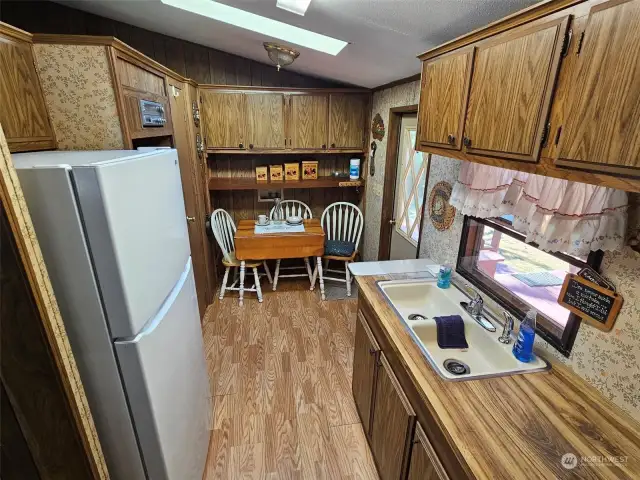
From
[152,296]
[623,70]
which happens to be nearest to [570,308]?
[623,70]

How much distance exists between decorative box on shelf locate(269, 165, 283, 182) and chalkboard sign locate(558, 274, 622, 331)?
9.50 ft

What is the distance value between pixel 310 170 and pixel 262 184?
0.57 metres

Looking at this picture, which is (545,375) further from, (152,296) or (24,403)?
(24,403)

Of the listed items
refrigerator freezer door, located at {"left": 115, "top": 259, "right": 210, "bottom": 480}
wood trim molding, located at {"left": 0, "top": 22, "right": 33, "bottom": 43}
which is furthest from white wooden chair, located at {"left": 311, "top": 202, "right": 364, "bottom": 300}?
wood trim molding, located at {"left": 0, "top": 22, "right": 33, "bottom": 43}

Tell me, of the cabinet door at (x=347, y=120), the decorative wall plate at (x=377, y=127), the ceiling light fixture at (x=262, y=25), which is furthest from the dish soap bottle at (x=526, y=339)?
the cabinet door at (x=347, y=120)

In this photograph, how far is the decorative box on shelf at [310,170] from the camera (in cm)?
356

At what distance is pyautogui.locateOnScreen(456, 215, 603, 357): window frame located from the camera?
113cm

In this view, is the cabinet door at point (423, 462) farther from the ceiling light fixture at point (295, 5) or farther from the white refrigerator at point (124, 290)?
the ceiling light fixture at point (295, 5)

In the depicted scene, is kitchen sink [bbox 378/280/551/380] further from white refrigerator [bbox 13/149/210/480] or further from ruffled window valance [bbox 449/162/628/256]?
white refrigerator [bbox 13/149/210/480]

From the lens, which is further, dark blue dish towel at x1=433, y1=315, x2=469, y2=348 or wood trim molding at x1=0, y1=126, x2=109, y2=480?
dark blue dish towel at x1=433, y1=315, x2=469, y2=348

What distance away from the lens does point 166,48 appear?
2.95m

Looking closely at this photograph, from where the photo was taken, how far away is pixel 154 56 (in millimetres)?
2922

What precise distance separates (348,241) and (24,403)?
3058 mm

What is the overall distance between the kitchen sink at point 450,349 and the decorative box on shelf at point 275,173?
7.07ft
